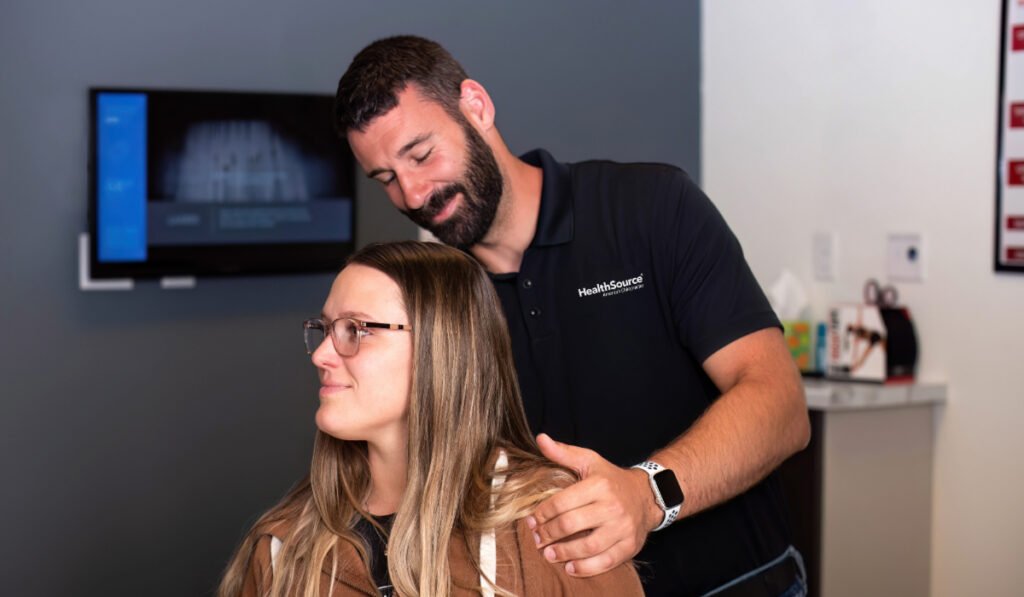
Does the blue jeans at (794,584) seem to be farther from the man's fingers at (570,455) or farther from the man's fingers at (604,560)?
the man's fingers at (570,455)

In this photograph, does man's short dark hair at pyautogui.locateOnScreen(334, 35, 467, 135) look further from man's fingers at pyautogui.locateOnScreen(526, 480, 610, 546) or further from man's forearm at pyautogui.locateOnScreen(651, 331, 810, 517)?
man's fingers at pyautogui.locateOnScreen(526, 480, 610, 546)

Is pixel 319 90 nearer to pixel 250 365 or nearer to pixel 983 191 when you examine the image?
pixel 250 365

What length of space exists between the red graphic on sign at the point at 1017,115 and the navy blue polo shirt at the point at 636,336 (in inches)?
61.1

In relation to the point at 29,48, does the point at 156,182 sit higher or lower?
lower

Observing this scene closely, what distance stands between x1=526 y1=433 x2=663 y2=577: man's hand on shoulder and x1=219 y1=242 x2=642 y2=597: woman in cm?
12

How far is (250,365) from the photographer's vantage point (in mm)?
3371

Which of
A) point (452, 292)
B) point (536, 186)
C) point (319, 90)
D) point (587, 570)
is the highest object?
point (319, 90)

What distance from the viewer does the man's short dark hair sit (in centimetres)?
186

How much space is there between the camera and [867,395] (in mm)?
3145

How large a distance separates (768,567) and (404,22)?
7.66ft

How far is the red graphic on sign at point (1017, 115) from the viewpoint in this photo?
3.00 metres

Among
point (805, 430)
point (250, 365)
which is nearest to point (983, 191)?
point (805, 430)

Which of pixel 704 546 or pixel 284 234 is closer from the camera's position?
pixel 704 546

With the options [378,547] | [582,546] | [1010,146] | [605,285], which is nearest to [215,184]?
[605,285]
